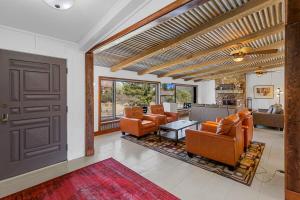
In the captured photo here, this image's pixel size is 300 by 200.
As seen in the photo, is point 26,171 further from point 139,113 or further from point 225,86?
point 225,86

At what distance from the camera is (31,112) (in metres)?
2.62

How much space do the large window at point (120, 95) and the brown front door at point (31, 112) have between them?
2602mm

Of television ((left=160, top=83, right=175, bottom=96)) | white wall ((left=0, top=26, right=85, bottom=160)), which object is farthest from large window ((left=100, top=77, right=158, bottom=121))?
white wall ((left=0, top=26, right=85, bottom=160))

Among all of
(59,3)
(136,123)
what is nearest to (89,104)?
(136,123)

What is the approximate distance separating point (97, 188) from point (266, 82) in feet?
35.2

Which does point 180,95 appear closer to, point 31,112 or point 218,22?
point 218,22

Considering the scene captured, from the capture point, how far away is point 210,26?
110 inches

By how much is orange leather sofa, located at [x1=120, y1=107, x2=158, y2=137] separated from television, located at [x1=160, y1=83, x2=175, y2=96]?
2.90 m

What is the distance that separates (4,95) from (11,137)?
0.70 metres

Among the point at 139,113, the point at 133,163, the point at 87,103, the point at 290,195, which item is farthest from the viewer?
the point at 139,113

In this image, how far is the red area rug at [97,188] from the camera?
2043 millimetres

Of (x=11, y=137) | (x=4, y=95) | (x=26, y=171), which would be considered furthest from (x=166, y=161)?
(x=4, y=95)

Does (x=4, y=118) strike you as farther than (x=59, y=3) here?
Yes

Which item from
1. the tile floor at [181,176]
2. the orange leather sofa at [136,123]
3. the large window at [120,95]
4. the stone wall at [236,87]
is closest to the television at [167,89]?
the large window at [120,95]
